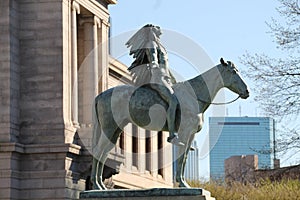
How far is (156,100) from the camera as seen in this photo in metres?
32.1

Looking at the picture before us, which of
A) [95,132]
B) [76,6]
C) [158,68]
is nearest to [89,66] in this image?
[76,6]

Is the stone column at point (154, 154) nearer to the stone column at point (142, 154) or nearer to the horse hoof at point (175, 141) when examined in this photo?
the stone column at point (142, 154)

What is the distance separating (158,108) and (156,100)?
260 mm

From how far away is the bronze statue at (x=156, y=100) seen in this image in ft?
104

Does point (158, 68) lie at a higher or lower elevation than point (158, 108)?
higher

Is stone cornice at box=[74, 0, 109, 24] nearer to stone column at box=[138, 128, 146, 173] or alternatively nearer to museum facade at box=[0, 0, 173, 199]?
museum facade at box=[0, 0, 173, 199]

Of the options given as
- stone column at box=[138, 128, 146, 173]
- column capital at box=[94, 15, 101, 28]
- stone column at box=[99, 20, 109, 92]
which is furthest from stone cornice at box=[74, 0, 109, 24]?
stone column at box=[138, 128, 146, 173]

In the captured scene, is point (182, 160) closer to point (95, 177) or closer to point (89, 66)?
point (95, 177)

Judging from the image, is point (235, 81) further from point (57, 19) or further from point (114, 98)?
point (57, 19)

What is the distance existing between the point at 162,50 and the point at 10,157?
25.0m

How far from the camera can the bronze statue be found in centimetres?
3183

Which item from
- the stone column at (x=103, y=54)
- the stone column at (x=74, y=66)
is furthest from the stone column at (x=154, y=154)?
the stone column at (x=74, y=66)

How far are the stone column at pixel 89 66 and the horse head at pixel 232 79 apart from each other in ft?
103

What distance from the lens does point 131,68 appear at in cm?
3309
